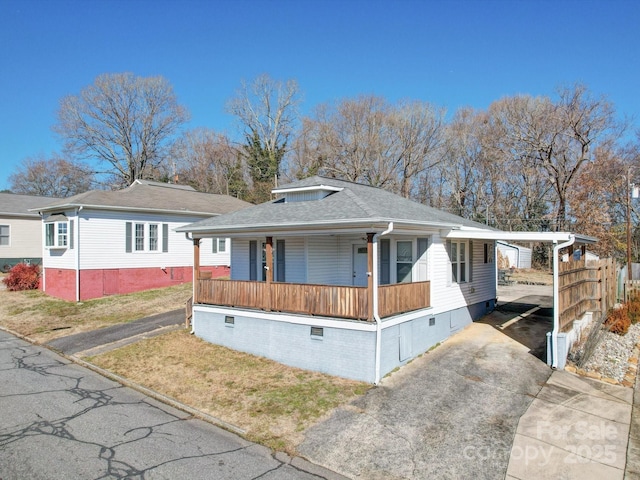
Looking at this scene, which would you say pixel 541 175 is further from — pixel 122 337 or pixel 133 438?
pixel 133 438

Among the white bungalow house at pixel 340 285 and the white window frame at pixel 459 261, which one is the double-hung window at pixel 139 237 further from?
the white window frame at pixel 459 261

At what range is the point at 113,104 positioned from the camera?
129 feet

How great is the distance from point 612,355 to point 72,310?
18.3 metres

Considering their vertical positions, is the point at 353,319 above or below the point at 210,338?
above

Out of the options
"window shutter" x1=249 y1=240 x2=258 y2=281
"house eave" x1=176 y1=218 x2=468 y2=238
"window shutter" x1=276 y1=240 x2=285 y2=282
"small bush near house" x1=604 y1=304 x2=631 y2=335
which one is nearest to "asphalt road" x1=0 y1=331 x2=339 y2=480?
"house eave" x1=176 y1=218 x2=468 y2=238

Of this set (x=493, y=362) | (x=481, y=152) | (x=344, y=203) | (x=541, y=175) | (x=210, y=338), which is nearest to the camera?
(x=493, y=362)

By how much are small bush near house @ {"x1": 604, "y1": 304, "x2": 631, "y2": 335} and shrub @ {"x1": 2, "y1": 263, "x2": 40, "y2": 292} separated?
2512 cm

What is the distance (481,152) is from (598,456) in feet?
122

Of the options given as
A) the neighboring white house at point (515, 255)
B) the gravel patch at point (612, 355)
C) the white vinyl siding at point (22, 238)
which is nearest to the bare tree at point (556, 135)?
the neighboring white house at point (515, 255)

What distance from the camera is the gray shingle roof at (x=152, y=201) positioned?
Result: 19.4m

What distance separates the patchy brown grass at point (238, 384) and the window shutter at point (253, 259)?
2.98 metres

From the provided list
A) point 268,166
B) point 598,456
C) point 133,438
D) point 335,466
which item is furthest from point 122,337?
point 268,166

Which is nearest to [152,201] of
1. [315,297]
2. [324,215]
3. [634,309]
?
[324,215]

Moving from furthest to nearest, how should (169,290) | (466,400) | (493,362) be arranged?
(169,290) < (493,362) < (466,400)
